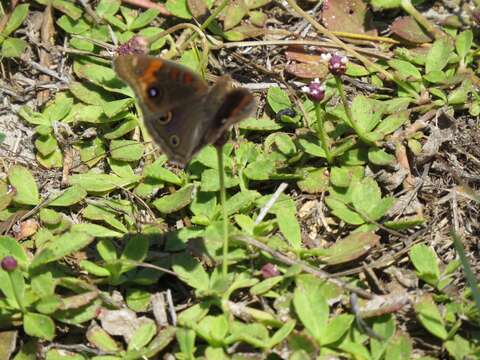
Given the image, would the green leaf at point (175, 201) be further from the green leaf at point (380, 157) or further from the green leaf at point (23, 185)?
the green leaf at point (380, 157)

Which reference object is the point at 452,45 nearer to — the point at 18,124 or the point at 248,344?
the point at 248,344

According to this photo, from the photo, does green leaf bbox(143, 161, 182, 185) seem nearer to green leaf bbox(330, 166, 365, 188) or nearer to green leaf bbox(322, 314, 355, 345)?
green leaf bbox(330, 166, 365, 188)

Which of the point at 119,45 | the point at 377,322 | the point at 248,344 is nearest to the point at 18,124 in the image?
the point at 119,45

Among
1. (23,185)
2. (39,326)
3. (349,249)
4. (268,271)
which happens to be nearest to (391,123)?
(349,249)

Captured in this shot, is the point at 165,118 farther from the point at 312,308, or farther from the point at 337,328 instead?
the point at 337,328

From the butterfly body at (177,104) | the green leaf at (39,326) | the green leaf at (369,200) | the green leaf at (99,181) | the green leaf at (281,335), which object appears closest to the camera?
the butterfly body at (177,104)

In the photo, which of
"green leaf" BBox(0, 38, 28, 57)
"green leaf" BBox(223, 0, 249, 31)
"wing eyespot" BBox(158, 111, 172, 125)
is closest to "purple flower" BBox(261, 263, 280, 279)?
"wing eyespot" BBox(158, 111, 172, 125)

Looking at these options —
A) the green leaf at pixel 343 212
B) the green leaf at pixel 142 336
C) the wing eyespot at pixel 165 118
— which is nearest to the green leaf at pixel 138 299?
the green leaf at pixel 142 336
